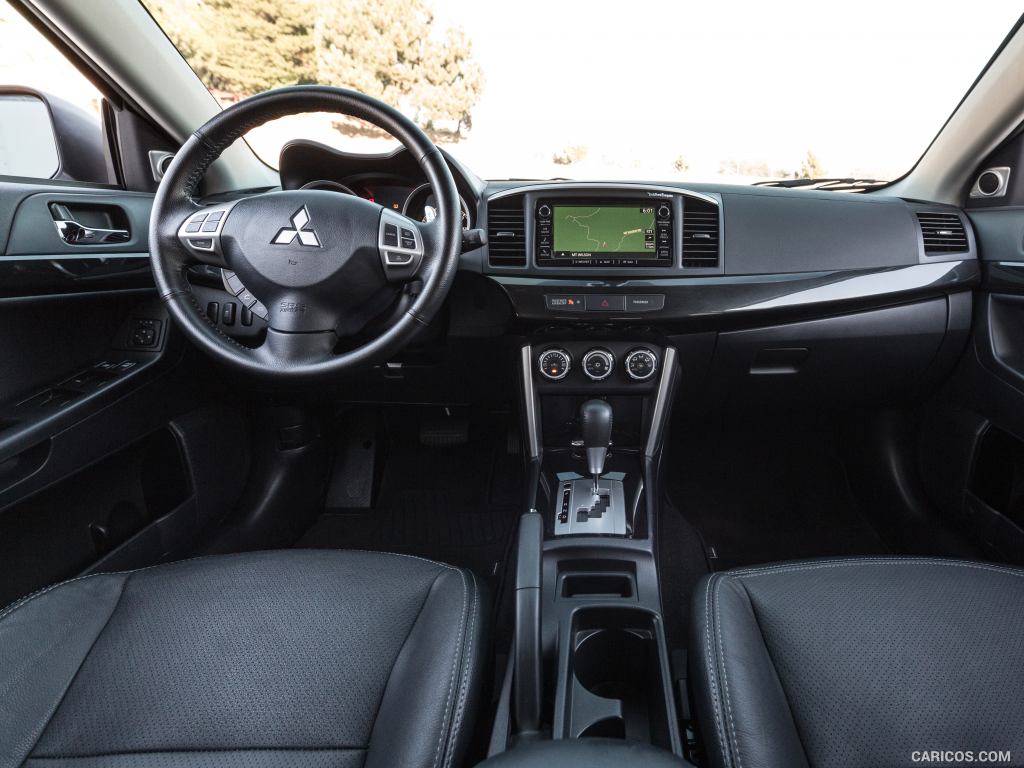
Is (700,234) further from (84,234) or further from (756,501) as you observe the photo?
(84,234)

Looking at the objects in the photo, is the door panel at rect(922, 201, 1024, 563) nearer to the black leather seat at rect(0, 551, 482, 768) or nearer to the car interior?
the car interior

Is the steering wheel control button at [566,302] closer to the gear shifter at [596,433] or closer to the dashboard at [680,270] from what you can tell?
the dashboard at [680,270]

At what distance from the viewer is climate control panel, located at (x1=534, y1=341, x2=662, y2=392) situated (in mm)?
1904

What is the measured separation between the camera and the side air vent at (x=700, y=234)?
5.94 ft

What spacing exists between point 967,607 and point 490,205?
140 centimetres

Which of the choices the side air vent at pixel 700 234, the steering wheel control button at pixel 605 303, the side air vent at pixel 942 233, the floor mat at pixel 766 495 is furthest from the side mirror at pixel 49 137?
the side air vent at pixel 942 233

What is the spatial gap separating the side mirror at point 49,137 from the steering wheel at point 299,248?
71 cm

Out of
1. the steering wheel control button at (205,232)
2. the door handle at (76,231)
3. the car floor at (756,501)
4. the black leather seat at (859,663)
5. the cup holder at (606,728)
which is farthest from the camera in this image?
the car floor at (756,501)

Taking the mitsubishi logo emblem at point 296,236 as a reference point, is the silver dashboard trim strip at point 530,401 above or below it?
below

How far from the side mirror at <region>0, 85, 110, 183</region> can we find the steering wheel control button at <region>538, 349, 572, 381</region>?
133 centimetres

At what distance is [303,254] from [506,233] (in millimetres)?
684

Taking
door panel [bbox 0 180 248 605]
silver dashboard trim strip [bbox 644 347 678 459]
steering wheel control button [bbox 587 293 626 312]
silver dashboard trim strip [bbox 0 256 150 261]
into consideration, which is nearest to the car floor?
silver dashboard trim strip [bbox 644 347 678 459]

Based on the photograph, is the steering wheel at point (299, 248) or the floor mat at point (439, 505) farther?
the floor mat at point (439, 505)

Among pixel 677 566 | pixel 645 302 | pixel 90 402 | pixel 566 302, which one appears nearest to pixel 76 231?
pixel 90 402
